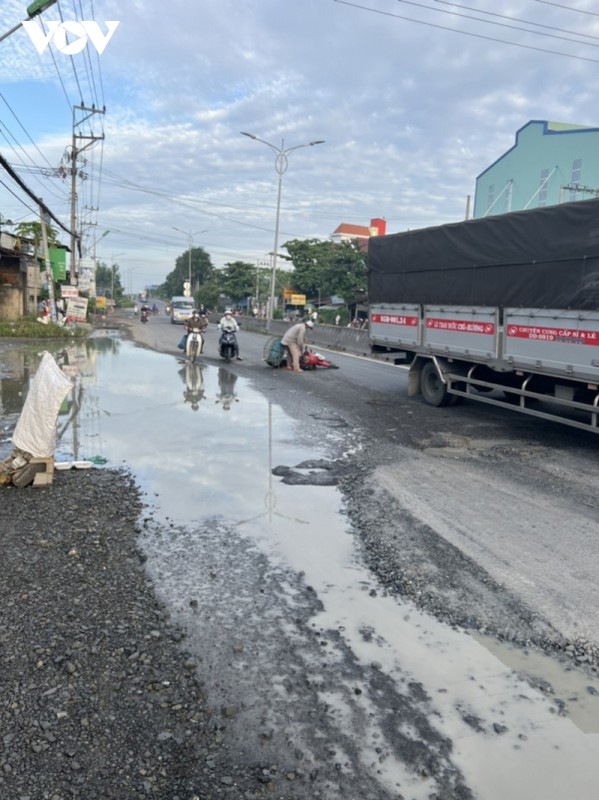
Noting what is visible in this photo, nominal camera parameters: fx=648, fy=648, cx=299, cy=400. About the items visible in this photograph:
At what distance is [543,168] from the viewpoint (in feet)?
123

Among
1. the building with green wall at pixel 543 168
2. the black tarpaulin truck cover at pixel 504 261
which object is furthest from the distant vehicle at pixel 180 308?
the black tarpaulin truck cover at pixel 504 261

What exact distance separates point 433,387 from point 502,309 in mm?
2836

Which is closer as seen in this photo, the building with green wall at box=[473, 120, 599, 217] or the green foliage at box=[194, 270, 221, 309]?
the building with green wall at box=[473, 120, 599, 217]

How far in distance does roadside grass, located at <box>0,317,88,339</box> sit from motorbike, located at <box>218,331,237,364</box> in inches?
495

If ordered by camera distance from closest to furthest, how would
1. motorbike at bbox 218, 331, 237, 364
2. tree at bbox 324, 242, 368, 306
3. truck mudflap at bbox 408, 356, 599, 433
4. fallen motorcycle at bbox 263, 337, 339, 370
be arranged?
1. truck mudflap at bbox 408, 356, 599, 433
2. fallen motorcycle at bbox 263, 337, 339, 370
3. motorbike at bbox 218, 331, 237, 364
4. tree at bbox 324, 242, 368, 306

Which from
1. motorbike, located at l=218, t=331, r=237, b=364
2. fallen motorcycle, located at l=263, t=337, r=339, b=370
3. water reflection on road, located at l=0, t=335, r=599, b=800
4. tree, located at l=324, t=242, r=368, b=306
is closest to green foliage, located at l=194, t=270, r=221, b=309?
tree, located at l=324, t=242, r=368, b=306

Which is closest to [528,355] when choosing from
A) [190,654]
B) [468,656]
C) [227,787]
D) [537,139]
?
[468,656]

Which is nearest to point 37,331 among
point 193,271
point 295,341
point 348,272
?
point 295,341

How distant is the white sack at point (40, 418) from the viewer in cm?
659

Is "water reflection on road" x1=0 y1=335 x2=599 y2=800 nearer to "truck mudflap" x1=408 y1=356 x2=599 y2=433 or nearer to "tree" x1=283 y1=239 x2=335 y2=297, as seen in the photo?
"truck mudflap" x1=408 y1=356 x2=599 y2=433

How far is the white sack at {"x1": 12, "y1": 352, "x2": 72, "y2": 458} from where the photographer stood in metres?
Answer: 6.59

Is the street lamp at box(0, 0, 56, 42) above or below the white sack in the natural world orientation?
above

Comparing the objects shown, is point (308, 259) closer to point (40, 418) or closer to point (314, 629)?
point (40, 418)

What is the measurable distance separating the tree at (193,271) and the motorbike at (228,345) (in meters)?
78.8
